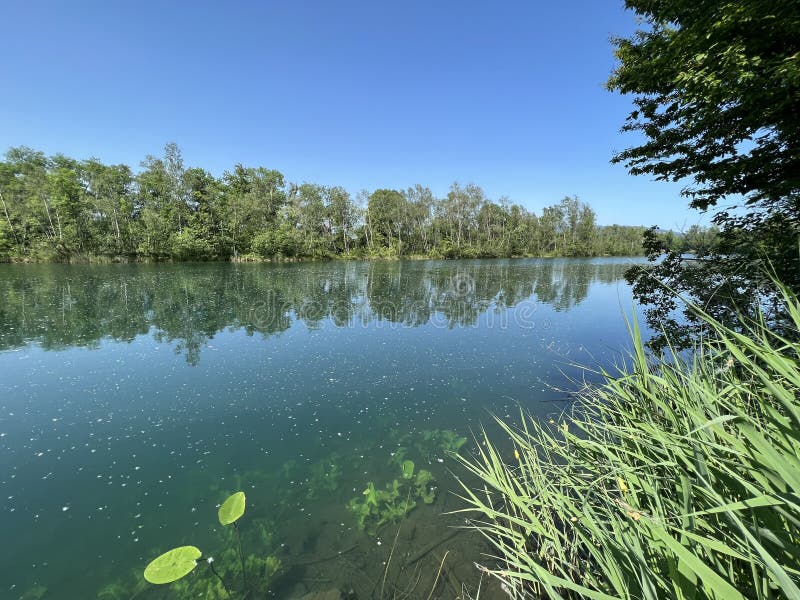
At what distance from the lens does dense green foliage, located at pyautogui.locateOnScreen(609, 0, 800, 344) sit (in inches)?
154

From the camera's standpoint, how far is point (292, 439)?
530 cm

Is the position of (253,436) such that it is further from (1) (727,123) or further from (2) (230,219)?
(2) (230,219)

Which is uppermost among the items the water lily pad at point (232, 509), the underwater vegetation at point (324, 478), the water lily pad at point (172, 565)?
the water lily pad at point (232, 509)

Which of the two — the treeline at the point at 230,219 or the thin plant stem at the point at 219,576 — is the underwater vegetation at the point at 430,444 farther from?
the treeline at the point at 230,219

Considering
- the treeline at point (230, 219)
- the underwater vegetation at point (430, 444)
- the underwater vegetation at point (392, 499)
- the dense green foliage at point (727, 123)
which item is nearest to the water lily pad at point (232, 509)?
the underwater vegetation at point (392, 499)

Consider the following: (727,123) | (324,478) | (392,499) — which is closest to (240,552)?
(324,478)

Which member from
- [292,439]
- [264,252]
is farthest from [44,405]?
[264,252]

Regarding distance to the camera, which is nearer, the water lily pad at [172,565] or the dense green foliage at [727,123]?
the water lily pad at [172,565]

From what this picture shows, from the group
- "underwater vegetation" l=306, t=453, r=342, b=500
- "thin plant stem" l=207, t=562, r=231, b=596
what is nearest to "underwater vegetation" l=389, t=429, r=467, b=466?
"underwater vegetation" l=306, t=453, r=342, b=500

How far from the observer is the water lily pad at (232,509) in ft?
9.62

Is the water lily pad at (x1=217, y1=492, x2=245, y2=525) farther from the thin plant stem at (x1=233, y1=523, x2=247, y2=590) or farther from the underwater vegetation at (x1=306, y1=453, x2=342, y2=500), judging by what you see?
the underwater vegetation at (x1=306, y1=453, x2=342, y2=500)

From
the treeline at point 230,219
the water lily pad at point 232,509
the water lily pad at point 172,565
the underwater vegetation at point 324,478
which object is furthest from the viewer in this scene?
the treeline at point 230,219

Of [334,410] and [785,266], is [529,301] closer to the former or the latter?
[785,266]

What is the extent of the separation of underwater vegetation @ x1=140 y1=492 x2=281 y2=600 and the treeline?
3953cm
